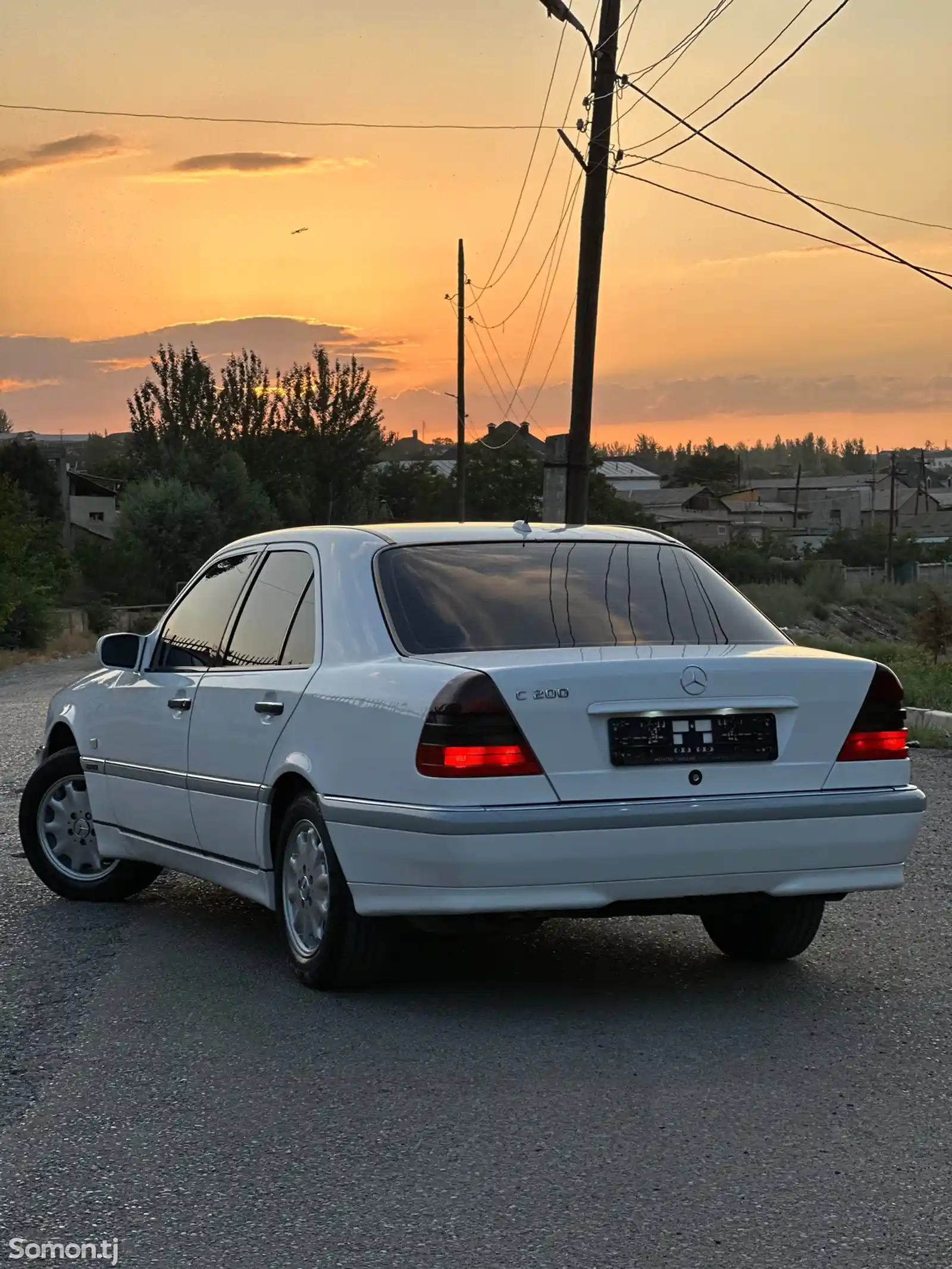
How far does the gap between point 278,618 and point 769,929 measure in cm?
220

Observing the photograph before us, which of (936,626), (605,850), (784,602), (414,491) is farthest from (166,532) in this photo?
(605,850)

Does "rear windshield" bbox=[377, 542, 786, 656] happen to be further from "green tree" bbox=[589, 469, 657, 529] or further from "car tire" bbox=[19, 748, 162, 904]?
"green tree" bbox=[589, 469, 657, 529]

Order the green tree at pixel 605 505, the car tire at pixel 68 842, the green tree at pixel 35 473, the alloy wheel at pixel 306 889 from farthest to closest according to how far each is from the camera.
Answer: the green tree at pixel 605 505 < the green tree at pixel 35 473 < the car tire at pixel 68 842 < the alloy wheel at pixel 306 889

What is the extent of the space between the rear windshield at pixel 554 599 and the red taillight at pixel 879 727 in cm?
54

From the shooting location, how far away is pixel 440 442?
198750 mm

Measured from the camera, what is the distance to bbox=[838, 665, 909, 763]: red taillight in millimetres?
6070

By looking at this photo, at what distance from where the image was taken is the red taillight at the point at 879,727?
6.07 m

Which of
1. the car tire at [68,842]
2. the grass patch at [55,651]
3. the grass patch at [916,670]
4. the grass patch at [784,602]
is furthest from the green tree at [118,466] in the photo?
the car tire at [68,842]

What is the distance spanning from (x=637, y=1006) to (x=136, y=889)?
308 cm

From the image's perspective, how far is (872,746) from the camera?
611 cm

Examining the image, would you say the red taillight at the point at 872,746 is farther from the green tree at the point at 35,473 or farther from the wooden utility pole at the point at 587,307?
the green tree at the point at 35,473

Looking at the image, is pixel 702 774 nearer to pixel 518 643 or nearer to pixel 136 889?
pixel 518 643

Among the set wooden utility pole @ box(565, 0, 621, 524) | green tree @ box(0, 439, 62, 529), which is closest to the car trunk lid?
wooden utility pole @ box(565, 0, 621, 524)

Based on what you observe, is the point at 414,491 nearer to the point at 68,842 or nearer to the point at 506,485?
the point at 506,485
